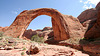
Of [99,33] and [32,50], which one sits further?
[99,33]

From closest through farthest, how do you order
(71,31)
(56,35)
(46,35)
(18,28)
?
(18,28)
(71,31)
(56,35)
(46,35)

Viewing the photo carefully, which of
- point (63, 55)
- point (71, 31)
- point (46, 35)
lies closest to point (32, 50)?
point (63, 55)

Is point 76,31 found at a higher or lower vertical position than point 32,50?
higher

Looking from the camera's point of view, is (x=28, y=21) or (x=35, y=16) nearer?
(x=28, y=21)

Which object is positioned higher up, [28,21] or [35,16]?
[35,16]

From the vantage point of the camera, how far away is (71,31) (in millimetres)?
10406

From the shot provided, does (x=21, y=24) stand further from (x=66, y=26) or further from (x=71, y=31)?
(x=71, y=31)

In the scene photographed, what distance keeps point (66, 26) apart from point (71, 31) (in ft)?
3.60

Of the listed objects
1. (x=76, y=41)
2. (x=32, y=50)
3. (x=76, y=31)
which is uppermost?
(x=76, y=31)

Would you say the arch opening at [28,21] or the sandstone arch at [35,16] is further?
the sandstone arch at [35,16]

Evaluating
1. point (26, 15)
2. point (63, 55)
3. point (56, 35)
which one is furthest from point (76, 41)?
point (26, 15)

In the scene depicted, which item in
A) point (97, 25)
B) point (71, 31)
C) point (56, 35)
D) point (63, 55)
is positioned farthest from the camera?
point (56, 35)

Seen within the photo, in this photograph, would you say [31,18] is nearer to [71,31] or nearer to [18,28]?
[18,28]

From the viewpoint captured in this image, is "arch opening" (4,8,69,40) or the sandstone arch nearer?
"arch opening" (4,8,69,40)
